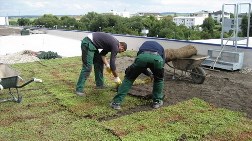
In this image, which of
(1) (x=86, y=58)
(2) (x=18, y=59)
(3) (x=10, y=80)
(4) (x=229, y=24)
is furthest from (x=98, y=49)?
(2) (x=18, y=59)

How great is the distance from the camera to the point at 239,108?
19.2ft

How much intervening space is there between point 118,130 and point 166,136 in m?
0.77

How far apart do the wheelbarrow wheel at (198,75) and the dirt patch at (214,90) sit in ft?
0.38

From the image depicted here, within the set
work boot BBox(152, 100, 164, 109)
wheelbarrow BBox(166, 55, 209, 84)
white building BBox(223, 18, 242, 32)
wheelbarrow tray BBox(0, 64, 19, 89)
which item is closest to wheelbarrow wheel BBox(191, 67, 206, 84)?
wheelbarrow BBox(166, 55, 209, 84)

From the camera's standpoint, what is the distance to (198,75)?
25.9 feet

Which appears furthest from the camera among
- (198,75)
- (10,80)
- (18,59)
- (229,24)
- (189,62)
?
(18,59)

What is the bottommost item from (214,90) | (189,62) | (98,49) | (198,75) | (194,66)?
(214,90)

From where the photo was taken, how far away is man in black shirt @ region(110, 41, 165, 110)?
538 cm

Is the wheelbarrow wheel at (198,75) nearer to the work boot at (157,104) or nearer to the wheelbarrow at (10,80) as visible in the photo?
the work boot at (157,104)

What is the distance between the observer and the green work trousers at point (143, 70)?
17.6 feet

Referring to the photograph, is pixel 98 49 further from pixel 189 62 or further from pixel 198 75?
pixel 198 75

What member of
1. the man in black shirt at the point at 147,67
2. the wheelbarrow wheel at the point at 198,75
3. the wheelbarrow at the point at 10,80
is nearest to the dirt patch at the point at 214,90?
the wheelbarrow wheel at the point at 198,75

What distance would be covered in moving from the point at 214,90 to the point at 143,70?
247 cm

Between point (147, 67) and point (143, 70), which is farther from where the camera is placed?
point (143, 70)
